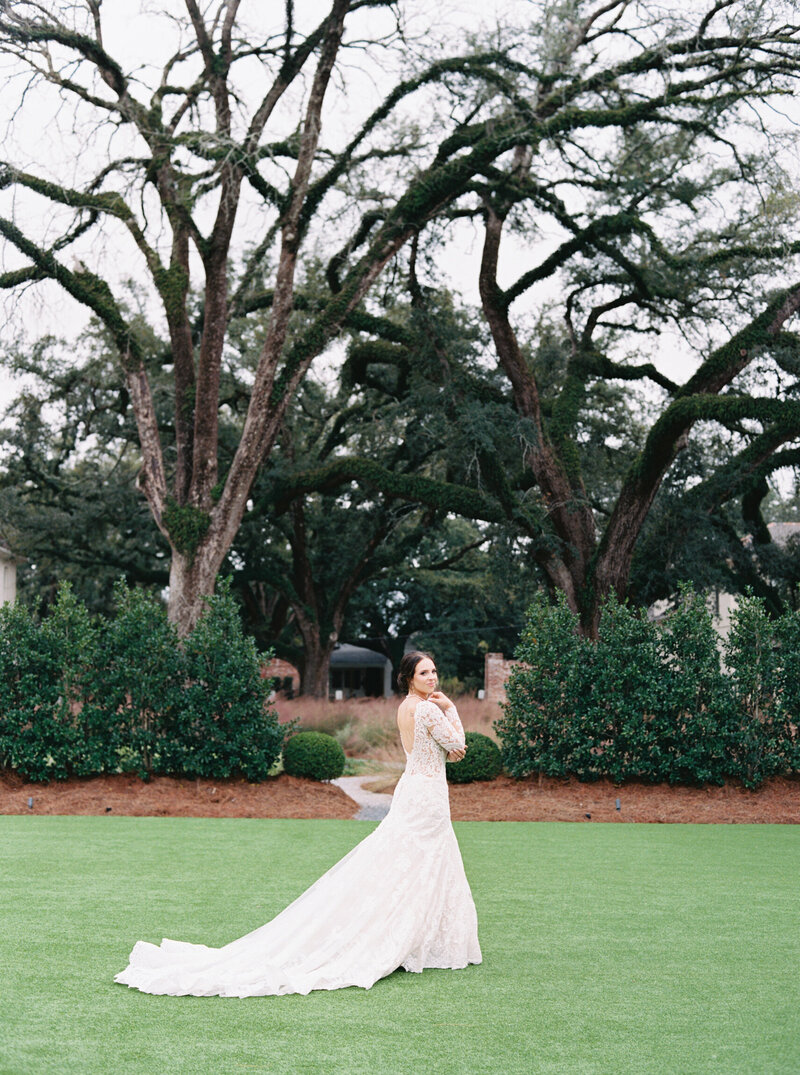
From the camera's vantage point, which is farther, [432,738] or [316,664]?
[316,664]

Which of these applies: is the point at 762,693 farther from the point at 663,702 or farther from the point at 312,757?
the point at 312,757

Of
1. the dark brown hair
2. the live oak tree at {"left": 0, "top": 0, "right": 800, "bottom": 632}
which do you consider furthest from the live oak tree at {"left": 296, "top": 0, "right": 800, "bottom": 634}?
the dark brown hair

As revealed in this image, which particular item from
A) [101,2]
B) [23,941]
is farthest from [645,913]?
[101,2]

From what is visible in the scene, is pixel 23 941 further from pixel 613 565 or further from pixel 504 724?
pixel 613 565

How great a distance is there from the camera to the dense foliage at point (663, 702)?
51.3ft

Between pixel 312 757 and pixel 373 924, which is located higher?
pixel 312 757

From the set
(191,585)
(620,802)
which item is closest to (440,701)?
(620,802)

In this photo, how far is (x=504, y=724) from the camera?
16.4 meters

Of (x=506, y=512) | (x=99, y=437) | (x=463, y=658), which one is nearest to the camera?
(x=506, y=512)

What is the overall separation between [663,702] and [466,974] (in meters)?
10.3

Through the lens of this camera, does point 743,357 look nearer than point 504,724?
No

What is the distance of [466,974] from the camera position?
6.00 metres

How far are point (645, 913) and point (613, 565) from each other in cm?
1330

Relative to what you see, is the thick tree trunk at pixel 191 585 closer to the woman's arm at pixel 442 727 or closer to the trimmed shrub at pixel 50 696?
the trimmed shrub at pixel 50 696
